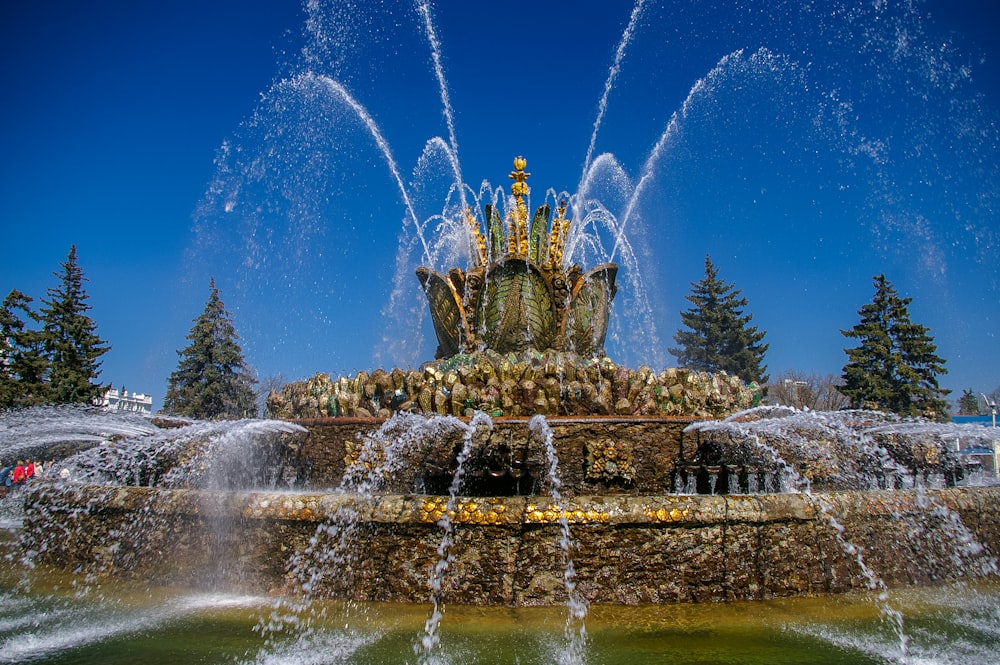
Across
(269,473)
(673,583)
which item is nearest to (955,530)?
(673,583)

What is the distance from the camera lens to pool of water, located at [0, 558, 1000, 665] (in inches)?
122

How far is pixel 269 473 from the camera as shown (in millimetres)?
6367

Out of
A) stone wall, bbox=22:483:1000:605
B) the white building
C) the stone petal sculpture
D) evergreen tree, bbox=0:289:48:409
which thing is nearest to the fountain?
stone wall, bbox=22:483:1000:605

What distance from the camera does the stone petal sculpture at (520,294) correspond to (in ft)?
32.7

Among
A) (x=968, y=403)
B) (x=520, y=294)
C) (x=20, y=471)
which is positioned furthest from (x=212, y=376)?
(x=968, y=403)

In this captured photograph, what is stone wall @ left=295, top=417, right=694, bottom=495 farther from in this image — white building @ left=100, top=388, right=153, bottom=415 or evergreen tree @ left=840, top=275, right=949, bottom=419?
white building @ left=100, top=388, right=153, bottom=415

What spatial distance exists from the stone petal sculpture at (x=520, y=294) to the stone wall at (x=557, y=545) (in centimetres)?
616

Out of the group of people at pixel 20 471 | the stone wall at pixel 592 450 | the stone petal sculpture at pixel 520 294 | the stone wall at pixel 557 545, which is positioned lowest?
the group of people at pixel 20 471

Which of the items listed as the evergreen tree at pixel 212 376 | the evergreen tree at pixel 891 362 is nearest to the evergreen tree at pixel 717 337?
the evergreen tree at pixel 891 362

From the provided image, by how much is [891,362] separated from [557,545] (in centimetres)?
4361

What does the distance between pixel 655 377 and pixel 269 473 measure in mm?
4778

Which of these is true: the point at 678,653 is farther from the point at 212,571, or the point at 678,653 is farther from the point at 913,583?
the point at 212,571

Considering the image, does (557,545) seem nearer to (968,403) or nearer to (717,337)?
(717,337)

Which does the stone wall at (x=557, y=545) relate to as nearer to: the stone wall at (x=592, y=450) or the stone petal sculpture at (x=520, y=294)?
the stone wall at (x=592, y=450)
